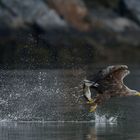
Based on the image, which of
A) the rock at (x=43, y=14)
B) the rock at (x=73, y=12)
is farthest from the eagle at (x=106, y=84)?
the rock at (x=73, y=12)

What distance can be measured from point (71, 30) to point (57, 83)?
32.2 metres

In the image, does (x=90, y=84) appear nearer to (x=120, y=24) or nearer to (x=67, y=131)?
(x=67, y=131)

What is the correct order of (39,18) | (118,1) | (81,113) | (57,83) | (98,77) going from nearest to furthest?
1. (98,77)
2. (81,113)
3. (57,83)
4. (39,18)
5. (118,1)

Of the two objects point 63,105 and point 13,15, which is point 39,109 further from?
point 13,15

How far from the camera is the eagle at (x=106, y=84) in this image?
25.6m

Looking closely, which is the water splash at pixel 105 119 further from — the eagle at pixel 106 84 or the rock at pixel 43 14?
the rock at pixel 43 14

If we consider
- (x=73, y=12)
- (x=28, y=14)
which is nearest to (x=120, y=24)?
(x=73, y=12)

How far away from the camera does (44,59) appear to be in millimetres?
50688

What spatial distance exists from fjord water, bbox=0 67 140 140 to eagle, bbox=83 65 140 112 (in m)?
0.66

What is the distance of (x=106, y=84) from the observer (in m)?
25.9

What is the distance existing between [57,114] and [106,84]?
2594 mm

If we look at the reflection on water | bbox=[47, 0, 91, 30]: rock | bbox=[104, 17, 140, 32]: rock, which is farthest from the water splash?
bbox=[47, 0, 91, 30]: rock

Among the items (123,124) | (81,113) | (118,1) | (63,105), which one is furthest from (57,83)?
(118,1)

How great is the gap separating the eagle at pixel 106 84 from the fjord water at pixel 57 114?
2.17 feet
